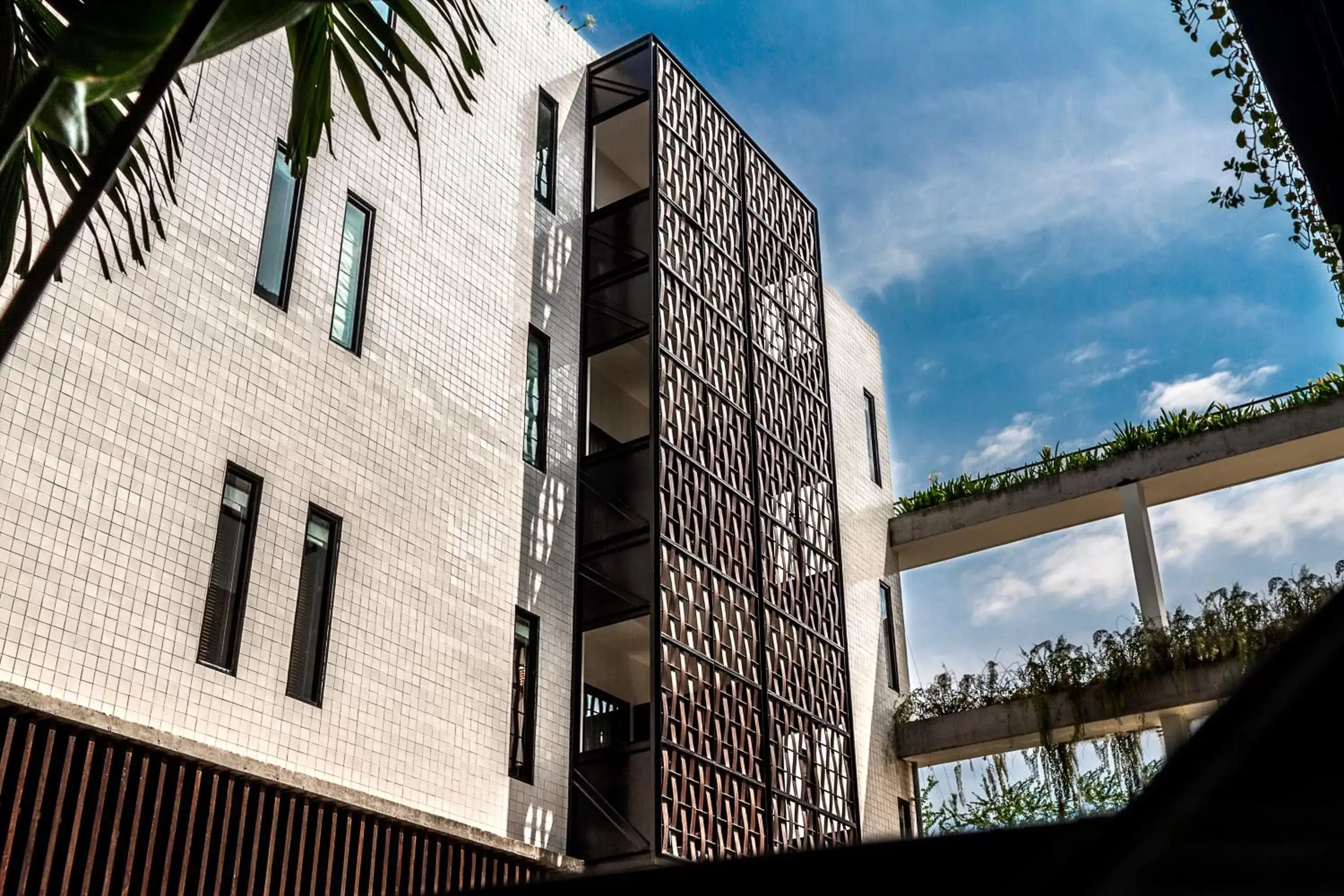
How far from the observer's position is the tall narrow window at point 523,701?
922cm

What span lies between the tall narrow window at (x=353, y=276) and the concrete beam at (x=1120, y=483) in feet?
29.3

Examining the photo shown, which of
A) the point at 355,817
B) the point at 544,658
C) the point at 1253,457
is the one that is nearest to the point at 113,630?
the point at 355,817

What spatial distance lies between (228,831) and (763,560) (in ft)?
20.1

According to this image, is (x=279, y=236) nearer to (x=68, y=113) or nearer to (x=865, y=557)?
(x=68, y=113)

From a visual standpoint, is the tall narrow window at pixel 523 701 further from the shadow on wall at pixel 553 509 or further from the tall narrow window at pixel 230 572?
the tall narrow window at pixel 230 572

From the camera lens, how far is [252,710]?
7.16 m

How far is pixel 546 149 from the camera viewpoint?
38.1ft

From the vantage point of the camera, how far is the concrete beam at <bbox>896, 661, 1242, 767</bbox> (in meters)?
12.7

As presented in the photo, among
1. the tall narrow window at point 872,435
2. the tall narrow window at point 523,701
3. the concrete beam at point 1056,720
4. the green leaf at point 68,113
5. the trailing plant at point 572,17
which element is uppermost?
the trailing plant at point 572,17

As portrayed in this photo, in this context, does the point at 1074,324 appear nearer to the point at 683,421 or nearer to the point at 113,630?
the point at 683,421

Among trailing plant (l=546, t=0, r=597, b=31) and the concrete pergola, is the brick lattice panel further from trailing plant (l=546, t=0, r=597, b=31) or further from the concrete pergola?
the concrete pergola

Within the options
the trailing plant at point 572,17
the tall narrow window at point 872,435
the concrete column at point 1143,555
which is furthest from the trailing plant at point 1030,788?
the trailing plant at point 572,17

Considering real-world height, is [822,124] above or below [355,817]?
above

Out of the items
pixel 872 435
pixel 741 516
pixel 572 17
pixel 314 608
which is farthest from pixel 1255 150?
pixel 872 435
